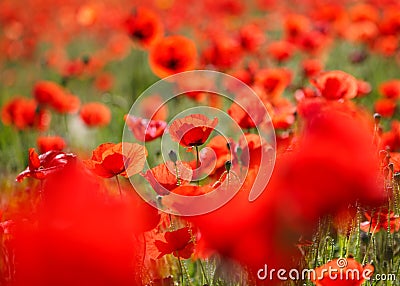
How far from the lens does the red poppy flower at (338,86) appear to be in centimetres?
168

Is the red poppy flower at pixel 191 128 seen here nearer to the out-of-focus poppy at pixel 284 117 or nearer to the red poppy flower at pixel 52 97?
the out-of-focus poppy at pixel 284 117

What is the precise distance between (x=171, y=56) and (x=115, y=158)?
1.56m

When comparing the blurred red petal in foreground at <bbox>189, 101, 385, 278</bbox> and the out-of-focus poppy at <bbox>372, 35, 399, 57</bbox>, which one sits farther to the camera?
the out-of-focus poppy at <bbox>372, 35, 399, 57</bbox>

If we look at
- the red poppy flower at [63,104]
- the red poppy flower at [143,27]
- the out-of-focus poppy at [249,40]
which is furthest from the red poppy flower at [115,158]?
the out-of-focus poppy at [249,40]

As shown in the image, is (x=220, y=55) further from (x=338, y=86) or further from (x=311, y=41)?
(x=338, y=86)

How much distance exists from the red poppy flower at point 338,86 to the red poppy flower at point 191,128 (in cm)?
53

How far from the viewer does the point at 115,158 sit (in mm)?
1126

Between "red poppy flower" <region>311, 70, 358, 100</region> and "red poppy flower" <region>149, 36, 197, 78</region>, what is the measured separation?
991 millimetres

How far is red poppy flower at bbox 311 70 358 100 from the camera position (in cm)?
168

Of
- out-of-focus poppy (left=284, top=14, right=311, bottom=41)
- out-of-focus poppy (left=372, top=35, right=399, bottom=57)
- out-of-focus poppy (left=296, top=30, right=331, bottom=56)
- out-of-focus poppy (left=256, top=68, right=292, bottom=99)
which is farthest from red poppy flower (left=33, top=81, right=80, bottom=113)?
out-of-focus poppy (left=372, top=35, right=399, bottom=57)

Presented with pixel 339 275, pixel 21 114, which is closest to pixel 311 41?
pixel 21 114

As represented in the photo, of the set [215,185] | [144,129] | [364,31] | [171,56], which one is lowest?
[215,185]

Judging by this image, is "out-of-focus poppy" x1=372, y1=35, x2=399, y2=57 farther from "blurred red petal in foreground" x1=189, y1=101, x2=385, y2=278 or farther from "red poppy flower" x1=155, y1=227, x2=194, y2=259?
"blurred red petal in foreground" x1=189, y1=101, x2=385, y2=278

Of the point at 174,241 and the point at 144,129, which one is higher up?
the point at 144,129
